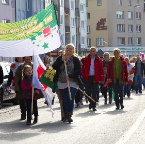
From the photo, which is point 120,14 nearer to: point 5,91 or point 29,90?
point 5,91

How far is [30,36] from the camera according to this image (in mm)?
10391

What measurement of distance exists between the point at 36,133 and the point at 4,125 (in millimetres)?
1738

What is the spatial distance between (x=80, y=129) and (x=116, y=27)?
240 feet

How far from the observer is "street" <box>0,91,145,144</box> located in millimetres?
7938

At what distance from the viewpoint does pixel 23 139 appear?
820 centimetres

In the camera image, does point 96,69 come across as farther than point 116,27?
No

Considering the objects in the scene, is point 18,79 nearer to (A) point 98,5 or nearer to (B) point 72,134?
(B) point 72,134

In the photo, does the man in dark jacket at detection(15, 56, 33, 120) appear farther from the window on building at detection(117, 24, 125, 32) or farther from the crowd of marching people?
the window on building at detection(117, 24, 125, 32)

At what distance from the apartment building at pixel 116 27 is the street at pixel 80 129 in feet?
220

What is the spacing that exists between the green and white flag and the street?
1780 millimetres

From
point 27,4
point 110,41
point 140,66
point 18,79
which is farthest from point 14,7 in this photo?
point 110,41

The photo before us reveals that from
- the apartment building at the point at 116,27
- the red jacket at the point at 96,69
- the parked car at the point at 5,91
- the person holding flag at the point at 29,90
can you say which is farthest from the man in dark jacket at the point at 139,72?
the apartment building at the point at 116,27

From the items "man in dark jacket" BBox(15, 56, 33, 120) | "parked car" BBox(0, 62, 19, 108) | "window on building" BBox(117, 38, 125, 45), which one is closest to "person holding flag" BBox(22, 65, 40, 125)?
"man in dark jacket" BBox(15, 56, 33, 120)

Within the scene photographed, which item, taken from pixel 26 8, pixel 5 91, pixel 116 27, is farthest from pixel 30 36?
pixel 116 27
